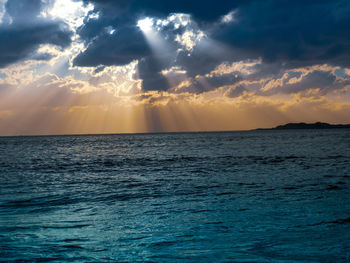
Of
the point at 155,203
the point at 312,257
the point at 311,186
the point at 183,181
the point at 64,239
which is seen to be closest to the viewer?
the point at 312,257

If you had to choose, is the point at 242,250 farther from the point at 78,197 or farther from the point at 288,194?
the point at 78,197

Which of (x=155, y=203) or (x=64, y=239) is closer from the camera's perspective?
(x=64, y=239)

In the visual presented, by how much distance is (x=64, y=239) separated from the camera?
8.93 m

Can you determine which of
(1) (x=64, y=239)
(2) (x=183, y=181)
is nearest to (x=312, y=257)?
(1) (x=64, y=239)

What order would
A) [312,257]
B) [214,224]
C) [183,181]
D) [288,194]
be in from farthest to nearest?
[183,181] → [288,194] → [214,224] → [312,257]

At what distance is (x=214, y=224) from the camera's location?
1048 cm

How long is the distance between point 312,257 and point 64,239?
6.38 meters

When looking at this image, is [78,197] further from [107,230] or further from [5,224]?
[107,230]

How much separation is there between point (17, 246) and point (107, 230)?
8.19ft

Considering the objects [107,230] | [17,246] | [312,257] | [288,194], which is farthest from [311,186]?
[17,246]

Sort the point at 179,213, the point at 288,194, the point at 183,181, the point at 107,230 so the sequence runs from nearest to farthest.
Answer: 1. the point at 107,230
2. the point at 179,213
3. the point at 288,194
4. the point at 183,181

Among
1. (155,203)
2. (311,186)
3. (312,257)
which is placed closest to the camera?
(312,257)

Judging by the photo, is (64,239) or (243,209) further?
(243,209)

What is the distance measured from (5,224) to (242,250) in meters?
8.01
